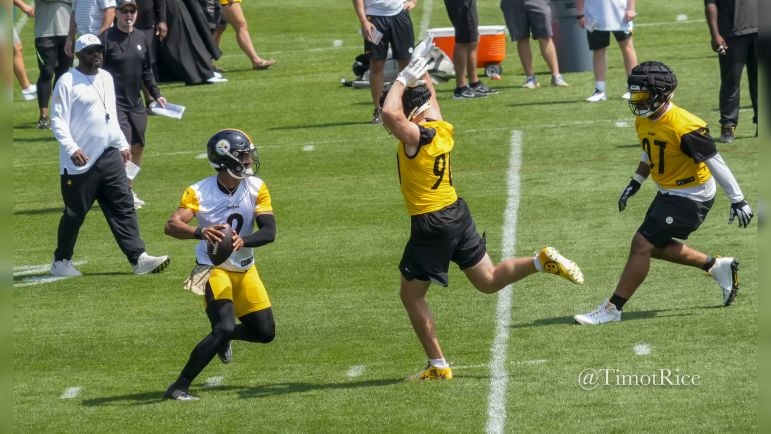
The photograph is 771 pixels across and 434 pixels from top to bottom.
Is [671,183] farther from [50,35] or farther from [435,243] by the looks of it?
[50,35]

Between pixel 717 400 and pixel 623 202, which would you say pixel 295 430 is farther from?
pixel 623 202

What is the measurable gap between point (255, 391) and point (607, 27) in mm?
10030

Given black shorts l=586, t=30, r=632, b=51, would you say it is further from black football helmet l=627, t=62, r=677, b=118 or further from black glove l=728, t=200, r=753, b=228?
black glove l=728, t=200, r=753, b=228

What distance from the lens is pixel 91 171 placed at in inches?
413

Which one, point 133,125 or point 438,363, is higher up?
point 438,363

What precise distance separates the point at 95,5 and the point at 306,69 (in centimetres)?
577

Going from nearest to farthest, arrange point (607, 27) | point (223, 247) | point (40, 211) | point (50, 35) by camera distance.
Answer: point (223, 247)
point (40, 211)
point (607, 27)
point (50, 35)

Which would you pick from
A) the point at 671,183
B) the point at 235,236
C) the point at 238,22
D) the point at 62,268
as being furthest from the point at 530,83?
the point at 235,236

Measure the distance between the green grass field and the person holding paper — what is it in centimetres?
103

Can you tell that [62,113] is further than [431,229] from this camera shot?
Yes

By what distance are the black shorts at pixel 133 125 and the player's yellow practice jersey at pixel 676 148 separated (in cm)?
625

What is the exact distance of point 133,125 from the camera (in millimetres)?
12719

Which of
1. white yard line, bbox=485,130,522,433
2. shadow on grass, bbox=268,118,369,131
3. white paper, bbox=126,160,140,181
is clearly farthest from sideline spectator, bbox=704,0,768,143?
white paper, bbox=126,160,140,181

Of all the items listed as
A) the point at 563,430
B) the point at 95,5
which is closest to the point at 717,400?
the point at 563,430
